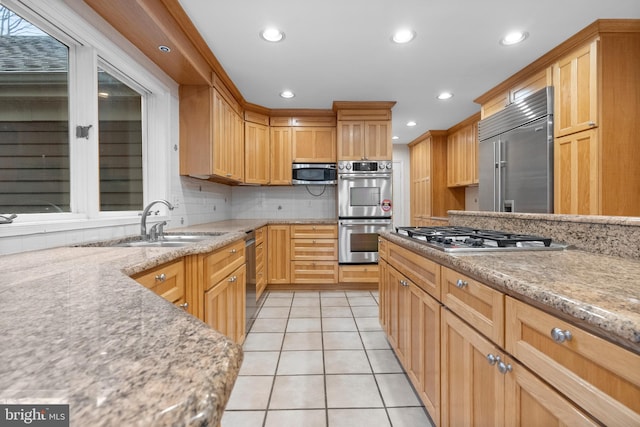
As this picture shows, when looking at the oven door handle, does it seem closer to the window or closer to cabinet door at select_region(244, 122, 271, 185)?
cabinet door at select_region(244, 122, 271, 185)

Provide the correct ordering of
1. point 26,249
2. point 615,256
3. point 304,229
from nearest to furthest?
point 615,256 < point 26,249 < point 304,229

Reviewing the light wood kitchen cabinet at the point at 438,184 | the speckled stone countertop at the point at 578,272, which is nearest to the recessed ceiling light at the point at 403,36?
the speckled stone countertop at the point at 578,272

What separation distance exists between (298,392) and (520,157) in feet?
9.41

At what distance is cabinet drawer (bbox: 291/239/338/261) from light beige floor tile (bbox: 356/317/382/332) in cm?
110

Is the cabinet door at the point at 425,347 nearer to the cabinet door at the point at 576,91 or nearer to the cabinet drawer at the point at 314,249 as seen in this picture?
the cabinet door at the point at 576,91

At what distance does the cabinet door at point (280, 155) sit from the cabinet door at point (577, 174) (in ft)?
9.66

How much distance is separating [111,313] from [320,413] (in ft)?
4.55

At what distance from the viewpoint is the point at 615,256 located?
3.67 feet

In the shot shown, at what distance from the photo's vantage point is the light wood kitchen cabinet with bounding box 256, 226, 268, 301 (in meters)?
3.29

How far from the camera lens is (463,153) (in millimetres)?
4816

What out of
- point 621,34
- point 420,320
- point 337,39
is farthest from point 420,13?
point 420,320

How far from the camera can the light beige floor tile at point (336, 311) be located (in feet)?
9.71

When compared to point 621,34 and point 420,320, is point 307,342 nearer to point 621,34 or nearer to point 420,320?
point 420,320

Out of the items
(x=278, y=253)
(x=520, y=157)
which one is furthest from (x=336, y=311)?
(x=520, y=157)
